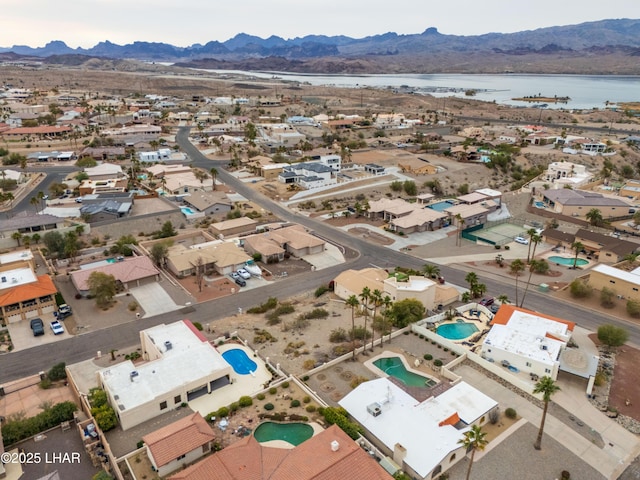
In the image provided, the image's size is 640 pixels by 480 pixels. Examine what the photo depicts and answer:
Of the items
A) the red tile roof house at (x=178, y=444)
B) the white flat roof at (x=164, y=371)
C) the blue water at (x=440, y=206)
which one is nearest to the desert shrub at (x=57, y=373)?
the white flat roof at (x=164, y=371)

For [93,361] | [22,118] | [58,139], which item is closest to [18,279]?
[93,361]

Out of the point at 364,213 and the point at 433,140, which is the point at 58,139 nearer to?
the point at 364,213

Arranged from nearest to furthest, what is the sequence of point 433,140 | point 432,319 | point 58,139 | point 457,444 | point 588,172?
point 457,444 → point 432,319 → point 588,172 → point 58,139 → point 433,140

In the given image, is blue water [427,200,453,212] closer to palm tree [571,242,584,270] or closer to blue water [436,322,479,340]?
palm tree [571,242,584,270]

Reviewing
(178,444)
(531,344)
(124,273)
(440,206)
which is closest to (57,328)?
(124,273)

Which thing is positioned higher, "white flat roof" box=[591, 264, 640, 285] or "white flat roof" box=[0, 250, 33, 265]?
"white flat roof" box=[0, 250, 33, 265]

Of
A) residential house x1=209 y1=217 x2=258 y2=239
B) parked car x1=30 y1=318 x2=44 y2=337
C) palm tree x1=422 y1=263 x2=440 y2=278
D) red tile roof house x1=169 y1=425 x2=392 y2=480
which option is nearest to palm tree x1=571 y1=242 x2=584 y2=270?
palm tree x1=422 y1=263 x2=440 y2=278
